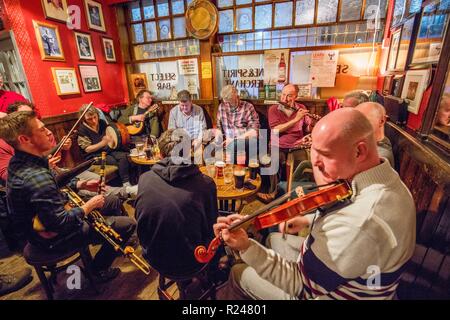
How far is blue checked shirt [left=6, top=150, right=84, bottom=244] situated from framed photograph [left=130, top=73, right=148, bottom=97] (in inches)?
156

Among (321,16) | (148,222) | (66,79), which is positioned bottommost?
(148,222)

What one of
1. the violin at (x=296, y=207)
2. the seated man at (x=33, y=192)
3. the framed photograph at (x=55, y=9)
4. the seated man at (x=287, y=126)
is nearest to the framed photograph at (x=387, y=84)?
the seated man at (x=287, y=126)

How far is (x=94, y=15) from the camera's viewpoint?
14.2 ft

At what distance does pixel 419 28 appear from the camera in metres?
1.98

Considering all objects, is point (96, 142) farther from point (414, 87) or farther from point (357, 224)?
point (414, 87)

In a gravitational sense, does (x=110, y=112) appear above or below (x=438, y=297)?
above

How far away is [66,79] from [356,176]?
4749mm

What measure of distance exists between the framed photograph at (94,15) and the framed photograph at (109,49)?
21 cm

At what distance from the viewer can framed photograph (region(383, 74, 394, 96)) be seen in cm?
262

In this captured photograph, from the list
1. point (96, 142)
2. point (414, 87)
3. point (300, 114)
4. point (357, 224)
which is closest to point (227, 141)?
point (300, 114)

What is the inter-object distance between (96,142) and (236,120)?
2385 millimetres

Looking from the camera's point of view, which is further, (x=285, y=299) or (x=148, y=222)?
(x=148, y=222)
